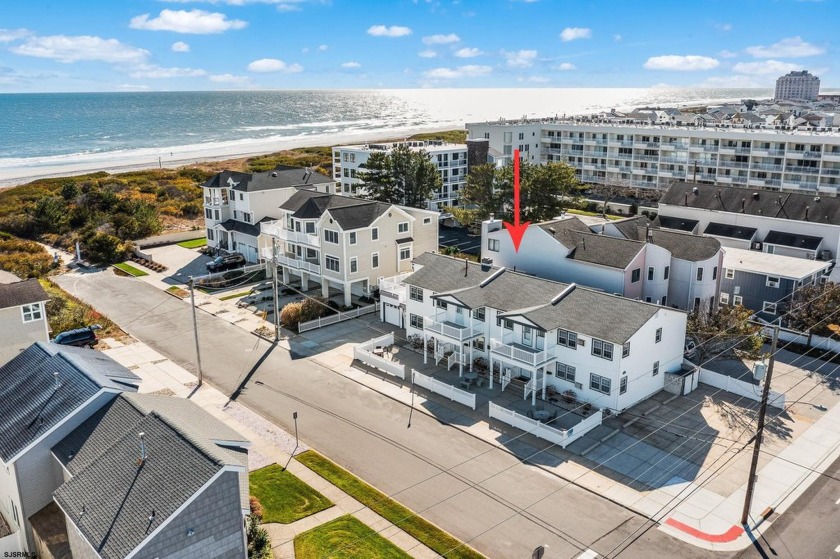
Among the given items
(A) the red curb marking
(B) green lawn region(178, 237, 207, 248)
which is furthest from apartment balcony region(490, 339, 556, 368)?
(B) green lawn region(178, 237, 207, 248)

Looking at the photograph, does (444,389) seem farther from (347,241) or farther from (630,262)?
(347,241)

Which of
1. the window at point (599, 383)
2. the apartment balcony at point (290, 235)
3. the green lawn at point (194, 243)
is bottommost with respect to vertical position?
the window at point (599, 383)

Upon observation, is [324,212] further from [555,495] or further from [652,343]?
[555,495]

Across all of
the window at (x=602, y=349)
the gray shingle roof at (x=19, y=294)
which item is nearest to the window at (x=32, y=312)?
the gray shingle roof at (x=19, y=294)

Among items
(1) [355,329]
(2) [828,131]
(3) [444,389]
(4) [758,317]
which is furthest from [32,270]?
(2) [828,131]

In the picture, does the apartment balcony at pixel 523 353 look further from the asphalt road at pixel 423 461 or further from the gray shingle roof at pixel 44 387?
the gray shingle roof at pixel 44 387

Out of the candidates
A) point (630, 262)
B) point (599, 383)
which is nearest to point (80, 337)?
point (599, 383)

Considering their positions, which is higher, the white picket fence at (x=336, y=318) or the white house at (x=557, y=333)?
the white house at (x=557, y=333)
